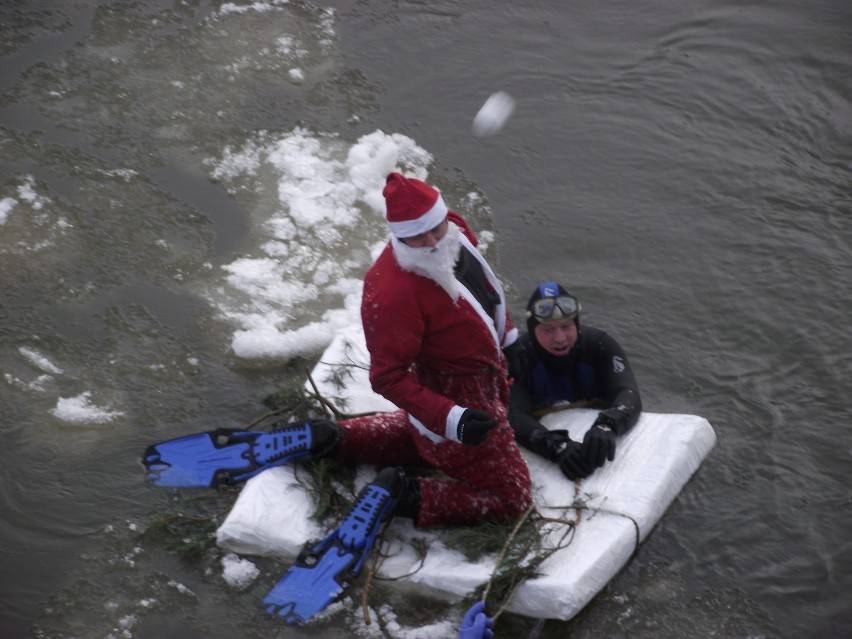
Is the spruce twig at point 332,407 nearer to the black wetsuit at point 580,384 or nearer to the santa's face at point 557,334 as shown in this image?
the black wetsuit at point 580,384

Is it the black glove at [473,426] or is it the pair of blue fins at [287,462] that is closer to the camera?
the black glove at [473,426]

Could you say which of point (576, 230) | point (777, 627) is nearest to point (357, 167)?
point (576, 230)

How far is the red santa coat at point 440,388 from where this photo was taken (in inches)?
161

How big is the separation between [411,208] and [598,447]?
1.62m

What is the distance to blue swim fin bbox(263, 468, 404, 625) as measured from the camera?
435cm

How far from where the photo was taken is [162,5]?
9539mm

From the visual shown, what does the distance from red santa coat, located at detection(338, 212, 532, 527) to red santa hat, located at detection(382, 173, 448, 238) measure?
21cm

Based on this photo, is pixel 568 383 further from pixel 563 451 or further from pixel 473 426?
pixel 473 426

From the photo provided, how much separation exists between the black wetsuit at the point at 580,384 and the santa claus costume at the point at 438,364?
385 mm

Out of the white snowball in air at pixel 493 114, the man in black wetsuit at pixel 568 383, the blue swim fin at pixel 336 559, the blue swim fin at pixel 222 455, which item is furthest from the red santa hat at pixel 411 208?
the white snowball in air at pixel 493 114

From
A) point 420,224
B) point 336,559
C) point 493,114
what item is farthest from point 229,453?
point 493,114

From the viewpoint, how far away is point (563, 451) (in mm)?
4852

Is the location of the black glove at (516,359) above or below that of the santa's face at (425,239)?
below

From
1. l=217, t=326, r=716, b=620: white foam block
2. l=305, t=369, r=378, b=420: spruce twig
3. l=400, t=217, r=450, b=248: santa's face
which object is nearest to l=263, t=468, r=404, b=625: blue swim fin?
l=217, t=326, r=716, b=620: white foam block
